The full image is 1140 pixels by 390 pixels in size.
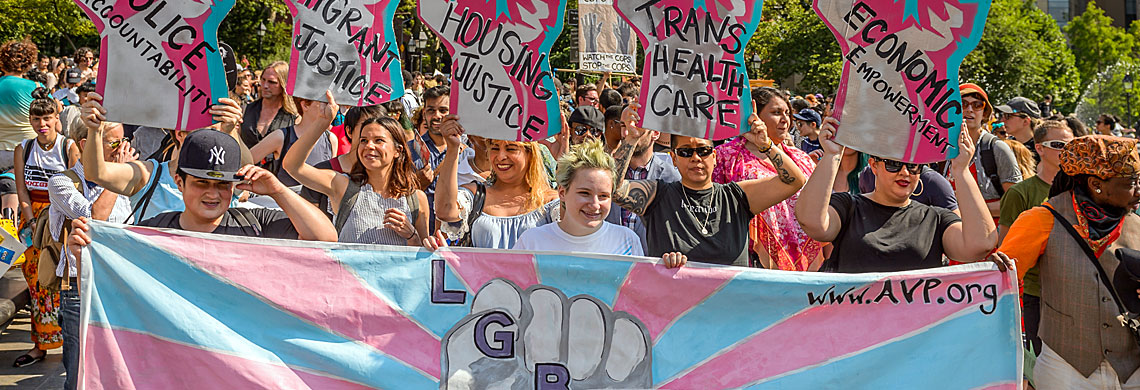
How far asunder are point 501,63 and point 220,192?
1427 mm

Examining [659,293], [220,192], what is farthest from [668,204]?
[220,192]

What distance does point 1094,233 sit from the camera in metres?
4.21

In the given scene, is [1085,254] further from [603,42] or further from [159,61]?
[603,42]

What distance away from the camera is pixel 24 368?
6598 mm

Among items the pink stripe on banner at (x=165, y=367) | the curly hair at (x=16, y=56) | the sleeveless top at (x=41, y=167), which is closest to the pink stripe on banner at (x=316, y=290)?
the pink stripe on banner at (x=165, y=367)

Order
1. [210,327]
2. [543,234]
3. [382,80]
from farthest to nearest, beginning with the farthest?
[382,80], [543,234], [210,327]

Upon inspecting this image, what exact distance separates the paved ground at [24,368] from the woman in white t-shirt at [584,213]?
338 centimetres

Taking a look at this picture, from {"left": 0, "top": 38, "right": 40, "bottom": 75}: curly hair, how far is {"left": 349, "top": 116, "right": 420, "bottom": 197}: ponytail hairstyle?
458 centimetres

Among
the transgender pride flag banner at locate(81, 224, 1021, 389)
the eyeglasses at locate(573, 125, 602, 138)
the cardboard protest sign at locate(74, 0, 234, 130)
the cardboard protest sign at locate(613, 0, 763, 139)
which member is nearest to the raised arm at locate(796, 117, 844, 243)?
the transgender pride flag banner at locate(81, 224, 1021, 389)

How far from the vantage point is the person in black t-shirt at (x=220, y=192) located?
13.5ft

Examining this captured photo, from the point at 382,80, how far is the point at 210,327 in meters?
1.54

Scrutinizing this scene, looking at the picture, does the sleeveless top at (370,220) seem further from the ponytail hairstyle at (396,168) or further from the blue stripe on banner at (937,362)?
the blue stripe on banner at (937,362)

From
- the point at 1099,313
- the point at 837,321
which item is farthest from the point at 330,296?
the point at 1099,313

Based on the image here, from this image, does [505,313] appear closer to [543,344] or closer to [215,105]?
[543,344]
